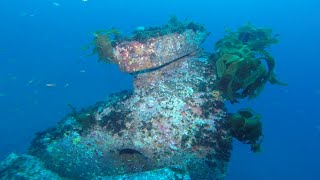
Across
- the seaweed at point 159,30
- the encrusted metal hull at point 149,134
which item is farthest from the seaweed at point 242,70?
the seaweed at point 159,30

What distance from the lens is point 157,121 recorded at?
235 inches

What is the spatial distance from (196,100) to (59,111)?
1754 centimetres

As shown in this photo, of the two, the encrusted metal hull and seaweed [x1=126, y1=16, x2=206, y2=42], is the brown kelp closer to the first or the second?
seaweed [x1=126, y1=16, x2=206, y2=42]

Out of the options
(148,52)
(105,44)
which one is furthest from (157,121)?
(105,44)

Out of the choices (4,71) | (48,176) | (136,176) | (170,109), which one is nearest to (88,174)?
A: (48,176)

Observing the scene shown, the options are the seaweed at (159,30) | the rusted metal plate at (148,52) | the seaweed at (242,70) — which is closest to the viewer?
the seaweed at (242,70)

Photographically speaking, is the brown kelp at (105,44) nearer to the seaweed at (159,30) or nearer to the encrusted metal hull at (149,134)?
the seaweed at (159,30)

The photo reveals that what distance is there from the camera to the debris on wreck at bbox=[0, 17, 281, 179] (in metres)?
5.44

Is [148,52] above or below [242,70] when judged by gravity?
above

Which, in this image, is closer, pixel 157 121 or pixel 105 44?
pixel 157 121

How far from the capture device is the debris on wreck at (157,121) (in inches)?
214

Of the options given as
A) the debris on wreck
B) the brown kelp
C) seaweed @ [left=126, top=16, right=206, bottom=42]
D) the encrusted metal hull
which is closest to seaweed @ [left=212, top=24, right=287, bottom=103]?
the debris on wreck

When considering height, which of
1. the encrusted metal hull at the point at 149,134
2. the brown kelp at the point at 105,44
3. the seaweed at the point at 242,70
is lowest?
the encrusted metal hull at the point at 149,134

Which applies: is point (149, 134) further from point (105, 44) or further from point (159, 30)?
point (159, 30)
